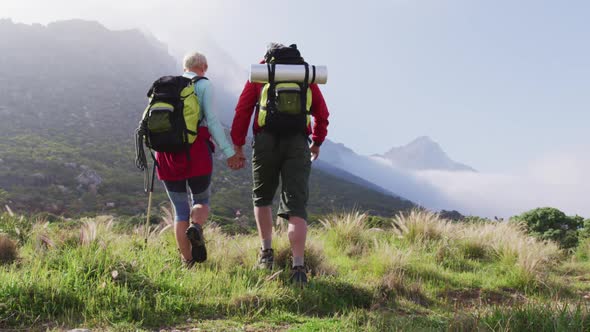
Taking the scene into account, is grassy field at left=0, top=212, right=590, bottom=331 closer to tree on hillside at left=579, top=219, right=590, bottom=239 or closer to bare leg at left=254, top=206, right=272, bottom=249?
bare leg at left=254, top=206, right=272, bottom=249

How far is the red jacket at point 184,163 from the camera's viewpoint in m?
4.10

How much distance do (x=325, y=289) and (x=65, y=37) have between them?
222314mm

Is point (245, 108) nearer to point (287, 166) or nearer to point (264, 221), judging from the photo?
point (287, 166)

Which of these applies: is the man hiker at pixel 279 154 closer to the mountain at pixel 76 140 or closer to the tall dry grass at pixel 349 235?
the tall dry grass at pixel 349 235

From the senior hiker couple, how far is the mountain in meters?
11.2

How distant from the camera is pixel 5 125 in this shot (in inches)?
4163

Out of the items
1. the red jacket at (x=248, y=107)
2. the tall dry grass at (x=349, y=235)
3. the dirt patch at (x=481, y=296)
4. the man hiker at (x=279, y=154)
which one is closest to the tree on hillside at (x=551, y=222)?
the tall dry grass at (x=349, y=235)

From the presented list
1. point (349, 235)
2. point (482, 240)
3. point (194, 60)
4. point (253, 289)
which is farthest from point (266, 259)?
point (482, 240)

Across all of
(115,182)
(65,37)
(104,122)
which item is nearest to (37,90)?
(104,122)

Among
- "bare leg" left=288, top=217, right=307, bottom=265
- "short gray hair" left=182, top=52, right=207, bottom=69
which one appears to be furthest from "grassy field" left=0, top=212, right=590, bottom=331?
"short gray hair" left=182, top=52, right=207, bottom=69

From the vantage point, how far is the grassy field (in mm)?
2885

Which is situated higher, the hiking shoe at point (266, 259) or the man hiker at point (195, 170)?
the man hiker at point (195, 170)

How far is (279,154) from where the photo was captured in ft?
13.5

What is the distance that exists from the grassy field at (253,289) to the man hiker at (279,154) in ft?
1.19
